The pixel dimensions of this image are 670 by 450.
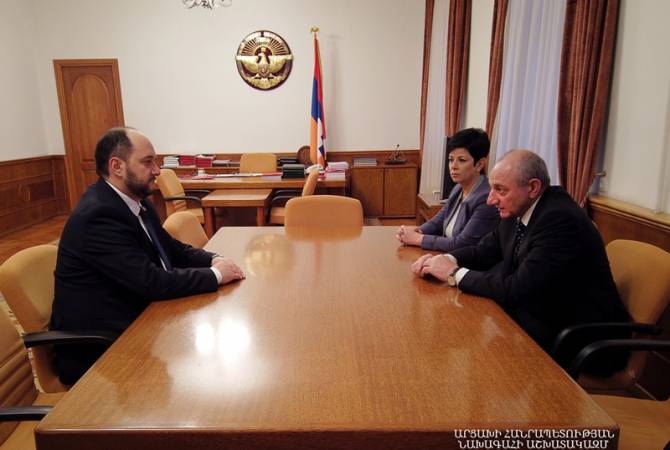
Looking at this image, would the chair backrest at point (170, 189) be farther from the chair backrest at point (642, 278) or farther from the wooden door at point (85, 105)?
the chair backrest at point (642, 278)

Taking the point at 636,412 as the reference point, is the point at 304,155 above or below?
above

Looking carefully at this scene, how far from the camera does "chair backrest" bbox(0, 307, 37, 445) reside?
1.31 metres

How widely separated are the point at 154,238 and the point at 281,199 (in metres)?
2.94

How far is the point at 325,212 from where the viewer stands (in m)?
2.76

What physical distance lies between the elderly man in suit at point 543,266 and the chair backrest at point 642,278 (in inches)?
2.5

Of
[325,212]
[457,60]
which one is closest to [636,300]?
[325,212]

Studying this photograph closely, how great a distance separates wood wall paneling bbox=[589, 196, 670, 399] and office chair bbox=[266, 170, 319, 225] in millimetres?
2375

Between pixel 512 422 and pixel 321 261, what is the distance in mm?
1140

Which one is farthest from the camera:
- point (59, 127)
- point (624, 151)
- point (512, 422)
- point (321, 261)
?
point (59, 127)

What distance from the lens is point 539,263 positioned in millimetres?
1540

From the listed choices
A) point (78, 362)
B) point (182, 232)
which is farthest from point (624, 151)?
point (78, 362)

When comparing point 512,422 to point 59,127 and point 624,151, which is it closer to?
point 624,151

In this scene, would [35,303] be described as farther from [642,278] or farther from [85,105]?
[85,105]

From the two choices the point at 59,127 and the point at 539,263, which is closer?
the point at 539,263
